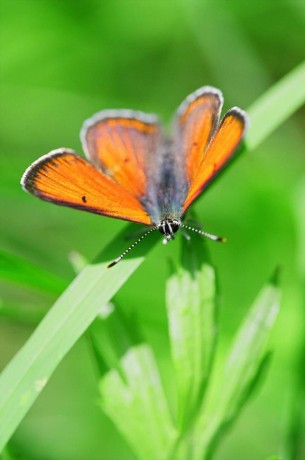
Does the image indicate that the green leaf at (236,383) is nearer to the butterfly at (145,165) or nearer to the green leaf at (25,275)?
the butterfly at (145,165)

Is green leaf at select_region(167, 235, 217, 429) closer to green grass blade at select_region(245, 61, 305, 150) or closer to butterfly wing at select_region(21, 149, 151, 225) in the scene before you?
butterfly wing at select_region(21, 149, 151, 225)

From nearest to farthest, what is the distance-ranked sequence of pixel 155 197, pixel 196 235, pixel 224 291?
pixel 196 235
pixel 155 197
pixel 224 291

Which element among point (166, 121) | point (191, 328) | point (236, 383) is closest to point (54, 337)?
point (191, 328)

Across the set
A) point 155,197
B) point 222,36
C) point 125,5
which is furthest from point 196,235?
point 125,5

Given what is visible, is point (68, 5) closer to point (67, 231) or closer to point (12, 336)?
point (67, 231)

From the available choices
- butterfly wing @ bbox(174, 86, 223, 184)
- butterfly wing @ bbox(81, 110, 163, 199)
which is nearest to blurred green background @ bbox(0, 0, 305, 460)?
butterfly wing @ bbox(81, 110, 163, 199)

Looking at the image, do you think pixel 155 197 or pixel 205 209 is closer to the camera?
pixel 155 197
